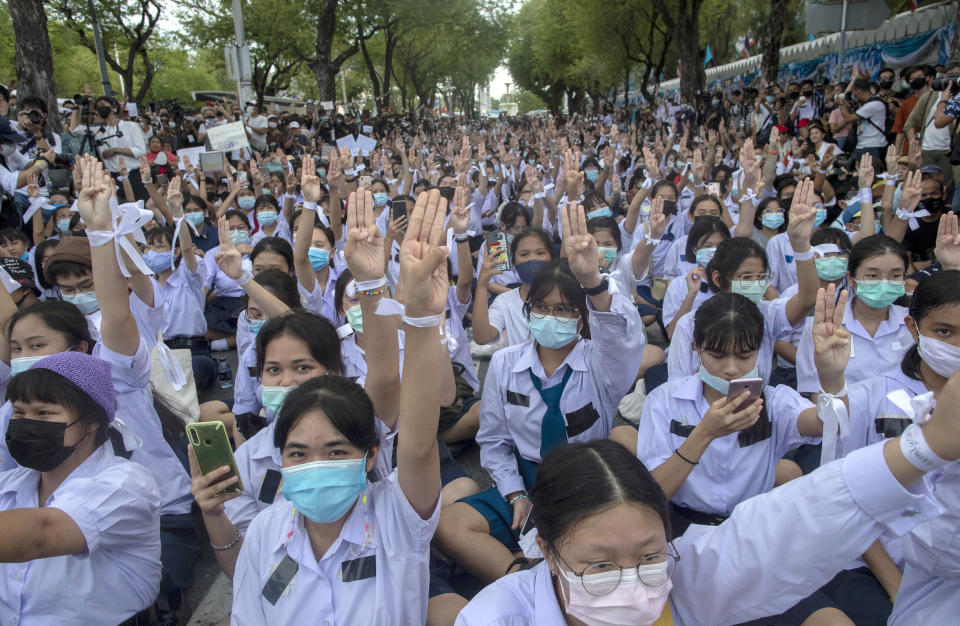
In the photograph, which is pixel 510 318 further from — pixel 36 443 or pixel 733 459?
pixel 36 443

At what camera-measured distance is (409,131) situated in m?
24.4

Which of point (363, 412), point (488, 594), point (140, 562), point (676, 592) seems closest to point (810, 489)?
point (676, 592)

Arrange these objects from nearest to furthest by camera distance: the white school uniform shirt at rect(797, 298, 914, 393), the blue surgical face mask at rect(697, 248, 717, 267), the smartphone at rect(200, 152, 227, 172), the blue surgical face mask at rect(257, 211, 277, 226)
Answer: the white school uniform shirt at rect(797, 298, 914, 393) → the blue surgical face mask at rect(697, 248, 717, 267) → the blue surgical face mask at rect(257, 211, 277, 226) → the smartphone at rect(200, 152, 227, 172)

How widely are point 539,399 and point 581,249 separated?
2.81 ft

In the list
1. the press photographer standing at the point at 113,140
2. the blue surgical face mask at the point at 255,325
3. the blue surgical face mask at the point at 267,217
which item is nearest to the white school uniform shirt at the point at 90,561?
the blue surgical face mask at the point at 255,325

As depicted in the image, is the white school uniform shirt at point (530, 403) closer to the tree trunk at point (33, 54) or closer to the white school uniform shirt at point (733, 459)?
the white school uniform shirt at point (733, 459)

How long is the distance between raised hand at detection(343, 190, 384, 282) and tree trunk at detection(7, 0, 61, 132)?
1057 cm

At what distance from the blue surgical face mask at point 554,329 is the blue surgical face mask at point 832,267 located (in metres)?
2.08

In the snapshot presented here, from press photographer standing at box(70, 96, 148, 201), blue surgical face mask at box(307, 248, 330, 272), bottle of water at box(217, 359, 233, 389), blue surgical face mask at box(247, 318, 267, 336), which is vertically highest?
press photographer standing at box(70, 96, 148, 201)

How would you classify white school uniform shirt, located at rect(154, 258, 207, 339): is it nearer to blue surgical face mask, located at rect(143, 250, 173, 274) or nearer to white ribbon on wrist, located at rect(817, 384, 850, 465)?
blue surgical face mask, located at rect(143, 250, 173, 274)

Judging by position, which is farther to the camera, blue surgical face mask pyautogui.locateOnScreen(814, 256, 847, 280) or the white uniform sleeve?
blue surgical face mask pyautogui.locateOnScreen(814, 256, 847, 280)

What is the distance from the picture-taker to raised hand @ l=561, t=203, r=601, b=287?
2377 millimetres

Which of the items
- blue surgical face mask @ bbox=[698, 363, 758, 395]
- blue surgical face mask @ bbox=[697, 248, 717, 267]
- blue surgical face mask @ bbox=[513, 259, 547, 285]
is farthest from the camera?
blue surgical face mask @ bbox=[697, 248, 717, 267]

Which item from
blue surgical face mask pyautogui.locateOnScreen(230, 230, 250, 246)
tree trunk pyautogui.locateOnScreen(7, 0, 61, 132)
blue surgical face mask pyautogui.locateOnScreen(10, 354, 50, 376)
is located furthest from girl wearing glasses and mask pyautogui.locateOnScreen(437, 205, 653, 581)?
tree trunk pyautogui.locateOnScreen(7, 0, 61, 132)
